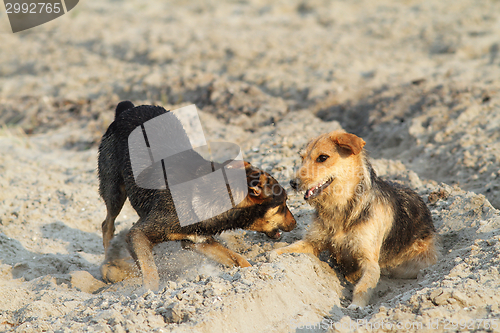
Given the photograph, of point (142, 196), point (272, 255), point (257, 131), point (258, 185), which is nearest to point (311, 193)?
point (258, 185)

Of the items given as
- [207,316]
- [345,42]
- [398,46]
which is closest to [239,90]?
[345,42]

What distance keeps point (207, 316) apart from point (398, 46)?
478 inches

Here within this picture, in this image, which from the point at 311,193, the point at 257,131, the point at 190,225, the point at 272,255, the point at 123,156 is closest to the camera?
the point at 311,193

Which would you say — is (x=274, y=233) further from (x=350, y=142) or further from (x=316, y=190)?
(x=350, y=142)

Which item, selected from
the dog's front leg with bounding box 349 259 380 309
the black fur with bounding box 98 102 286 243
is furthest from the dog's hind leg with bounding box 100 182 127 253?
the dog's front leg with bounding box 349 259 380 309

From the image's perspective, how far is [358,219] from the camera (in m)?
4.87

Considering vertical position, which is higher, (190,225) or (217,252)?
(190,225)

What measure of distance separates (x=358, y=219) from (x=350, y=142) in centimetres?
93

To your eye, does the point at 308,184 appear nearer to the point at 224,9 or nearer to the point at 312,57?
the point at 312,57

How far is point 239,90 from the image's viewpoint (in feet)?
35.2

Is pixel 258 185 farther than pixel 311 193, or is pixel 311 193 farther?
pixel 258 185

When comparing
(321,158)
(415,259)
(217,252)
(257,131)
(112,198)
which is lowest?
(257,131)

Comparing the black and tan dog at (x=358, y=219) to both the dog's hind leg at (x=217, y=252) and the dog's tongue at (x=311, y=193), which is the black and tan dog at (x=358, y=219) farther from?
the dog's hind leg at (x=217, y=252)

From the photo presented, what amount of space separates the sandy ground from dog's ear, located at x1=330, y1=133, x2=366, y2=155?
134 cm
